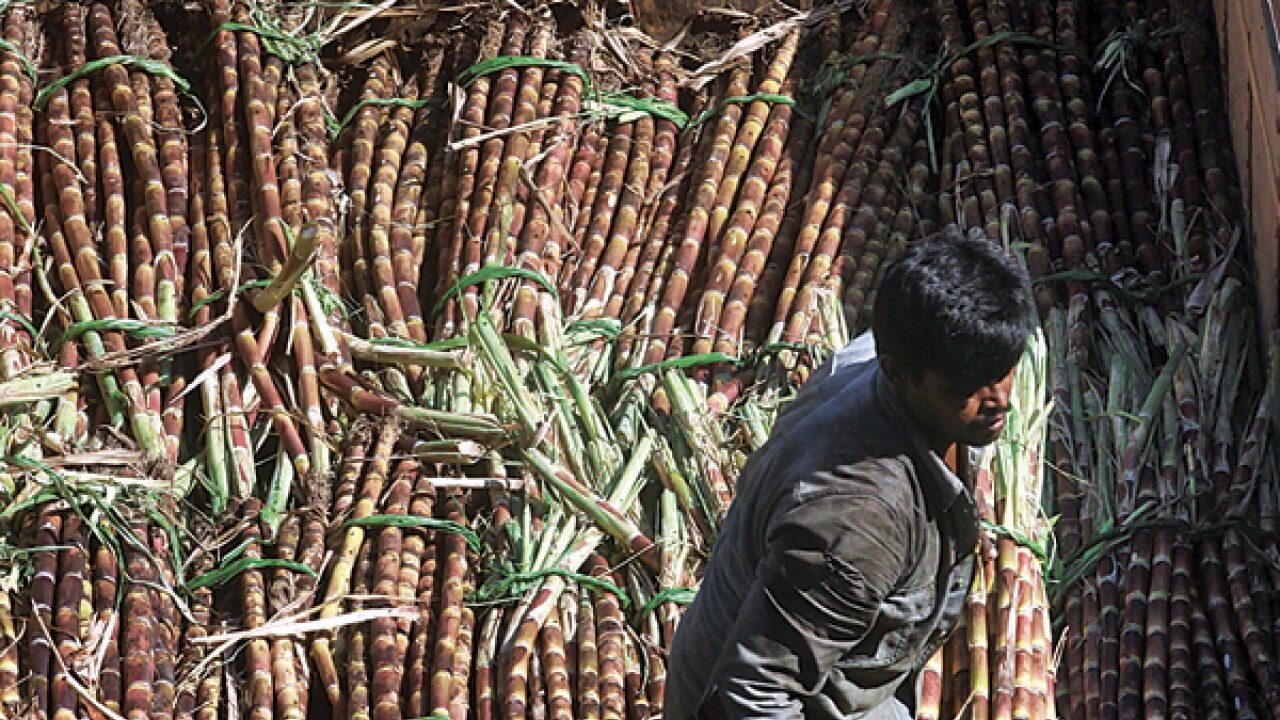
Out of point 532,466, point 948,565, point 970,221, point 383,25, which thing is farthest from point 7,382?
point 948,565

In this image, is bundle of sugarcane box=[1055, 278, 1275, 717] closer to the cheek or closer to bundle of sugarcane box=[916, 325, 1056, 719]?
bundle of sugarcane box=[916, 325, 1056, 719]

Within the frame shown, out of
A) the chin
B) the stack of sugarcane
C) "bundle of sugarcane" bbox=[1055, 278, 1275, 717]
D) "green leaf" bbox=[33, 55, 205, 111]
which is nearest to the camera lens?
the chin

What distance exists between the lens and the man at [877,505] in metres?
2.53

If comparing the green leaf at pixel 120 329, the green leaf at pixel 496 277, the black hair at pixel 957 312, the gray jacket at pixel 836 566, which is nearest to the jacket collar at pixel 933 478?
the gray jacket at pixel 836 566

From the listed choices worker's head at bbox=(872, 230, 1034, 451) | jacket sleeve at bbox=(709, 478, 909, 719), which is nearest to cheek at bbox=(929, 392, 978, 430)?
worker's head at bbox=(872, 230, 1034, 451)

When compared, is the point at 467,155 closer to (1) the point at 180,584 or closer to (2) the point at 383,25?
(2) the point at 383,25

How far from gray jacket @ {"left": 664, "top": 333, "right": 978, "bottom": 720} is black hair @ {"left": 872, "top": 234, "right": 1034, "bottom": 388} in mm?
137

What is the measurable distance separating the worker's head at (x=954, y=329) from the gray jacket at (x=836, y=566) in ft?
0.26

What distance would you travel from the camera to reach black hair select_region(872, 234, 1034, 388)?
2.50 metres

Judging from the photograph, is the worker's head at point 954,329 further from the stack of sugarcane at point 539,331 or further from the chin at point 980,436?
the stack of sugarcane at point 539,331

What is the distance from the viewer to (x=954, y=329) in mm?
2500

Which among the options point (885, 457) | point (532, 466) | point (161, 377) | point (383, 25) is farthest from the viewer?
point (383, 25)

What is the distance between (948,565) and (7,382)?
3069 millimetres

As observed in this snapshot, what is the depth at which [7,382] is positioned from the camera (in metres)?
5.05
